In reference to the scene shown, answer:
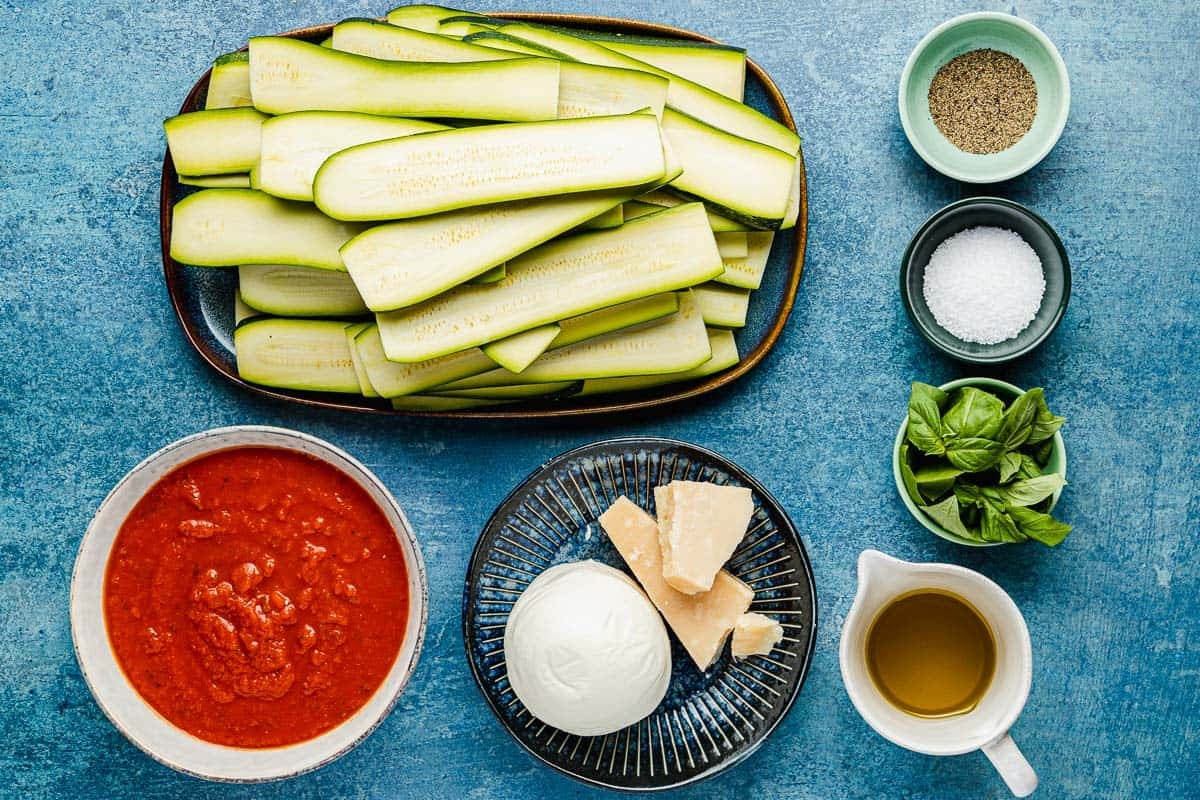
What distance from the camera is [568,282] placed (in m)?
1.59

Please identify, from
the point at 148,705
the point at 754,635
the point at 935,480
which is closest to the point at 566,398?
Result: the point at 754,635

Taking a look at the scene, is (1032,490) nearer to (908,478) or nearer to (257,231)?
(908,478)

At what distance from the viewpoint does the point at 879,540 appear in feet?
5.99

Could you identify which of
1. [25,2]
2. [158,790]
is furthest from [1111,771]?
Answer: [25,2]

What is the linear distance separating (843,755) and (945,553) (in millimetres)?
413

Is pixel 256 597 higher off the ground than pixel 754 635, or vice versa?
pixel 256 597

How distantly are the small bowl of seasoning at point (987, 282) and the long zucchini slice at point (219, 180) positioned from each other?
1.14 m

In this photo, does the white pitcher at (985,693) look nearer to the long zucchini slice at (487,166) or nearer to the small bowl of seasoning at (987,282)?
the small bowl of seasoning at (987,282)

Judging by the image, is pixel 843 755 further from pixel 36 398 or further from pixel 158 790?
pixel 36 398

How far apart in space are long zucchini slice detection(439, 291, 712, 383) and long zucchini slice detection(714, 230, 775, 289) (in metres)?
0.10

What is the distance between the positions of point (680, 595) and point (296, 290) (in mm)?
818

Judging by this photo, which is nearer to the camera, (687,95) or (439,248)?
(439,248)

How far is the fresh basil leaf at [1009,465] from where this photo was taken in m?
1.64

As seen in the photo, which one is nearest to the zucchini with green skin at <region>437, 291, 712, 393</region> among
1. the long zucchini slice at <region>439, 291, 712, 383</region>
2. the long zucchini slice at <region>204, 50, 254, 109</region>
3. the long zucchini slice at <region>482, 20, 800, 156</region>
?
the long zucchini slice at <region>439, 291, 712, 383</region>
